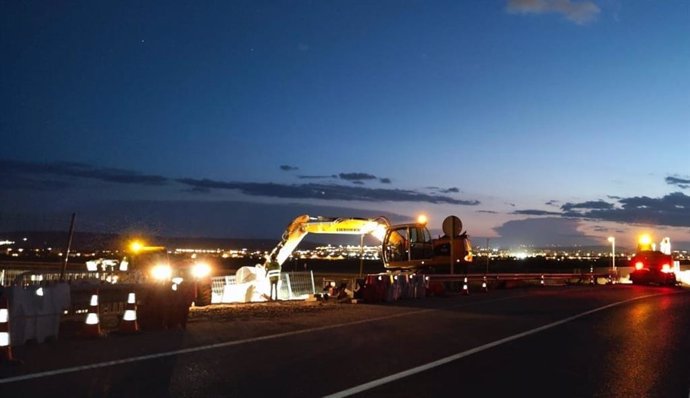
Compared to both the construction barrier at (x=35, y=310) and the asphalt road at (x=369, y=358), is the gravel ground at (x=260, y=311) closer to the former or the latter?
the asphalt road at (x=369, y=358)

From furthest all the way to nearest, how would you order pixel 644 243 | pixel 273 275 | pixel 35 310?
pixel 644 243, pixel 273 275, pixel 35 310

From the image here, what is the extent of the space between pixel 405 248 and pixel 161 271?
40.8 ft

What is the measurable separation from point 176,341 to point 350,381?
4952mm

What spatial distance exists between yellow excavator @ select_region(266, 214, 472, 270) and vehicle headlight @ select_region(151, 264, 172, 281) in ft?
23.5

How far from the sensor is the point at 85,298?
16.7 m

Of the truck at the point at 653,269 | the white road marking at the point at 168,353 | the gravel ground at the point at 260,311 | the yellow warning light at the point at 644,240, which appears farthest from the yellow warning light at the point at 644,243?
the white road marking at the point at 168,353

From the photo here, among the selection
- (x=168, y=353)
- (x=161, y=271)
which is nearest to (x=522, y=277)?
(x=161, y=271)

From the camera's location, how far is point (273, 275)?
2862 centimetres

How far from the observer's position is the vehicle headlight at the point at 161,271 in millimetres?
24688

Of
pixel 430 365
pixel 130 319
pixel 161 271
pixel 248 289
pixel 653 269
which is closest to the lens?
pixel 430 365

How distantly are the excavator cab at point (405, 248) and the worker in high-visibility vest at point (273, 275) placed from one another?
648 cm

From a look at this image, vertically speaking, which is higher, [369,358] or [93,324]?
[93,324]

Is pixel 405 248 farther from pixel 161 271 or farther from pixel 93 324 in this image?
pixel 93 324

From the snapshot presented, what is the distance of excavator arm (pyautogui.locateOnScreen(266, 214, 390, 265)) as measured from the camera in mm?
33000
